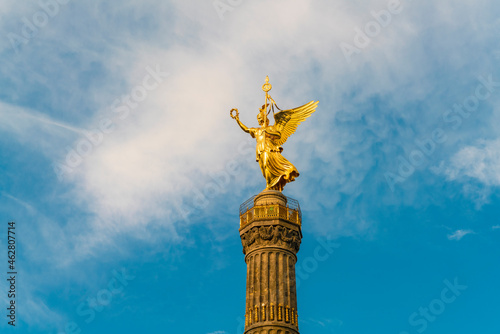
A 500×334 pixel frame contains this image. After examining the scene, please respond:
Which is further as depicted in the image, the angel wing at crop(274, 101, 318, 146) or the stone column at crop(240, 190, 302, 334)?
the angel wing at crop(274, 101, 318, 146)

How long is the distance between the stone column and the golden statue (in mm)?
1788

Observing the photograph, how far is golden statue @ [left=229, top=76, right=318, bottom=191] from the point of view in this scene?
57438 millimetres

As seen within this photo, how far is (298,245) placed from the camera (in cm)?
5469

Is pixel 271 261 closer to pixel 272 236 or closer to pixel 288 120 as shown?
pixel 272 236

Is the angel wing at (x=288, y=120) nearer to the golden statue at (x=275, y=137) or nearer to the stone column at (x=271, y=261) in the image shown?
the golden statue at (x=275, y=137)

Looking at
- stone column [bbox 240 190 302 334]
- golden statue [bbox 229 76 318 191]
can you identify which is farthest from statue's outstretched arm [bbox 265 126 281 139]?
stone column [bbox 240 190 302 334]

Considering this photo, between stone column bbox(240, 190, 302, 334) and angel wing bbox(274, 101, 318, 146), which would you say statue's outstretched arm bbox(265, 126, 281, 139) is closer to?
angel wing bbox(274, 101, 318, 146)

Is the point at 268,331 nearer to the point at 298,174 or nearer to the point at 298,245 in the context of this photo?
the point at 298,245

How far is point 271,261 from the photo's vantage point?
52.3 metres

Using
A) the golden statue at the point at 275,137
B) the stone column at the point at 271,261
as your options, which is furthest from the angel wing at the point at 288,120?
the stone column at the point at 271,261

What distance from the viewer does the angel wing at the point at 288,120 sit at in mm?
59938

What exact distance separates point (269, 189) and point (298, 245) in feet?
18.3

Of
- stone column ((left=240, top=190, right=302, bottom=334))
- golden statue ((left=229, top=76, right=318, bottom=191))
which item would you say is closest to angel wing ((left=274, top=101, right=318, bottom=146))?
golden statue ((left=229, top=76, right=318, bottom=191))

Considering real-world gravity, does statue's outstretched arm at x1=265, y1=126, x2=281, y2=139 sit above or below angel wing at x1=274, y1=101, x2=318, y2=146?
below
